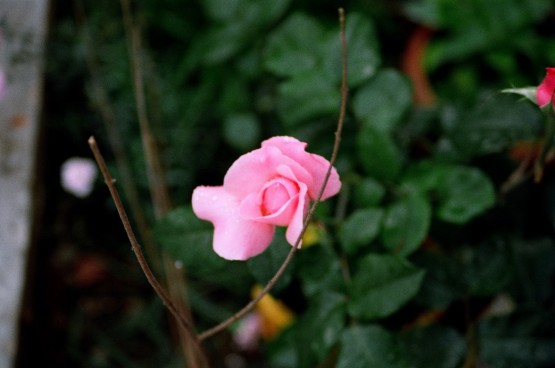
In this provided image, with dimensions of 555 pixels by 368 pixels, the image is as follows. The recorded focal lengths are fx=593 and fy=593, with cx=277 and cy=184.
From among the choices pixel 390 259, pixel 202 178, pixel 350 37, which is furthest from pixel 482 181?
pixel 202 178

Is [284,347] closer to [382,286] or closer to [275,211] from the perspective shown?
[382,286]

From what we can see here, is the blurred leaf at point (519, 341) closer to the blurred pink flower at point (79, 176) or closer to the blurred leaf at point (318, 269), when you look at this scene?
the blurred leaf at point (318, 269)

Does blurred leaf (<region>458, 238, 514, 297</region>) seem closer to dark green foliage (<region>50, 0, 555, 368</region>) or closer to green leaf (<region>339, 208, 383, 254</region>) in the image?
dark green foliage (<region>50, 0, 555, 368</region>)

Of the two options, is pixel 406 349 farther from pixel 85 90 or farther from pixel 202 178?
pixel 85 90

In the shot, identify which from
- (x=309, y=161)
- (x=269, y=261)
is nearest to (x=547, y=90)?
(x=309, y=161)

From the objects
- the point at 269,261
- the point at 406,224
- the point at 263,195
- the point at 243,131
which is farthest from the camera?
the point at 243,131

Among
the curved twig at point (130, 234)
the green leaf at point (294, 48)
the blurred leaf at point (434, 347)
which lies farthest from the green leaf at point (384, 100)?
the curved twig at point (130, 234)
